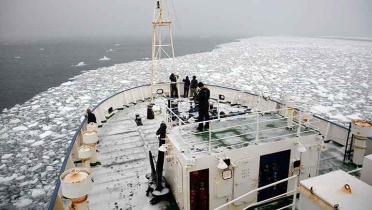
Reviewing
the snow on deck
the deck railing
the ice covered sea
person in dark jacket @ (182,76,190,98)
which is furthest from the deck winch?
person in dark jacket @ (182,76,190,98)

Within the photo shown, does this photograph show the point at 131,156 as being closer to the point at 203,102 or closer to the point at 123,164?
the point at 123,164

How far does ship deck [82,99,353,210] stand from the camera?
7.21m

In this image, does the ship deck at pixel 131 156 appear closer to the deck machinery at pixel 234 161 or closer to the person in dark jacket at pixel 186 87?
the deck machinery at pixel 234 161

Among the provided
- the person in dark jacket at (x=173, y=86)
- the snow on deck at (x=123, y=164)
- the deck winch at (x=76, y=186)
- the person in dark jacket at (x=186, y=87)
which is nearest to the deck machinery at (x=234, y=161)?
the snow on deck at (x=123, y=164)

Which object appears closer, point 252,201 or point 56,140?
point 252,201

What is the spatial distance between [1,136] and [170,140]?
15.4 meters

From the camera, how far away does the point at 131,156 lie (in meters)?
9.70

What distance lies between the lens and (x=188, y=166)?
6051 millimetres

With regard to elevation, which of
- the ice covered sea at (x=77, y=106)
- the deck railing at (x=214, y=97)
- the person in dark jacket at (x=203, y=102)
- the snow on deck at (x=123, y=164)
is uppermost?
the person in dark jacket at (x=203, y=102)

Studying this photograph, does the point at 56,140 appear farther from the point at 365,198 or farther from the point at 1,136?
the point at 365,198

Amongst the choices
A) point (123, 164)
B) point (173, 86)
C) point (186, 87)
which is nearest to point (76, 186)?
point (123, 164)

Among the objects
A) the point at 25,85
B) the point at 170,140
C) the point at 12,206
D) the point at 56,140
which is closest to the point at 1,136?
the point at 56,140

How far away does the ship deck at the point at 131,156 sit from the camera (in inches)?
284

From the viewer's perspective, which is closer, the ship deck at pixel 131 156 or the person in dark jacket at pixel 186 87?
the ship deck at pixel 131 156
